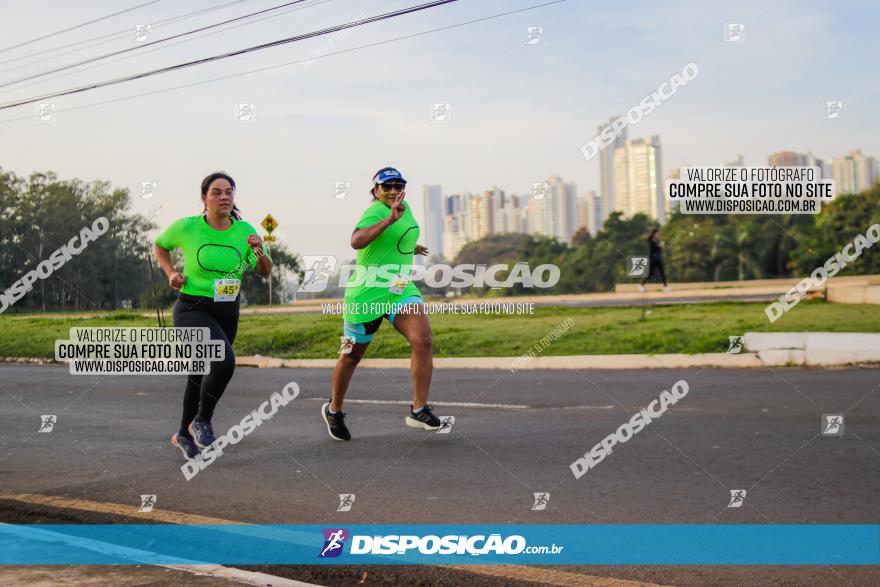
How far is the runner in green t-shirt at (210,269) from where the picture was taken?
279 inches

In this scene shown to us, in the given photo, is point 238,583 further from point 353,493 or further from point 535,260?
point 535,260

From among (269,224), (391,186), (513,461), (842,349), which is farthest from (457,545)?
(269,224)

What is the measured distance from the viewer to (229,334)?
23.8ft

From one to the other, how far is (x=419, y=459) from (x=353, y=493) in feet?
3.68

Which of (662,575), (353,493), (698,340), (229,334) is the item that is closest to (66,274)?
(698,340)

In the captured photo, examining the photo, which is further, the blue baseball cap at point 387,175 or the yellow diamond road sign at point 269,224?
the yellow diamond road sign at point 269,224

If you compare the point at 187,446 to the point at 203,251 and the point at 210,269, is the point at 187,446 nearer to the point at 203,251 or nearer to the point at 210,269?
the point at 210,269

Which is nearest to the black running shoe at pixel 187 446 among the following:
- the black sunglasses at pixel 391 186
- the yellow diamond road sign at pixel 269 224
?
the black sunglasses at pixel 391 186

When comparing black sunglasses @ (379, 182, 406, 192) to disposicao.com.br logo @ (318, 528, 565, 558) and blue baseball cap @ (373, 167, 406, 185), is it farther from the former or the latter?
disposicao.com.br logo @ (318, 528, 565, 558)

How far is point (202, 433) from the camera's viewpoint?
23.6 feet

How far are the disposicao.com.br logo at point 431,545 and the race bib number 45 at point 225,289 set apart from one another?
9.39 ft

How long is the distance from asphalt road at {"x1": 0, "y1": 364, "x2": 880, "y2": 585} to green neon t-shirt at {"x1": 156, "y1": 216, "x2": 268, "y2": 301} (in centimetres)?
126

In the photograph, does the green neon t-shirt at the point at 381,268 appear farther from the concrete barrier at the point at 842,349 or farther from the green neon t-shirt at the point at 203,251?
the concrete barrier at the point at 842,349

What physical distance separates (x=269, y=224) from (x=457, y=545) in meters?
17.9
